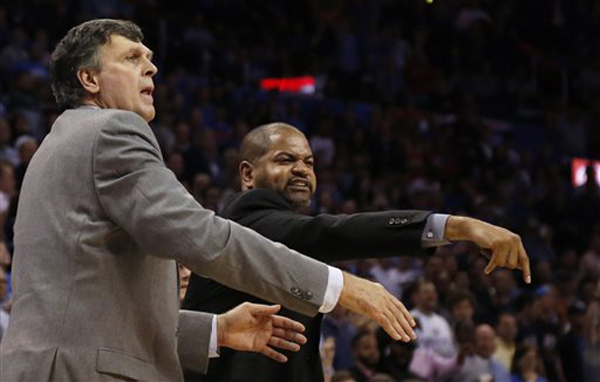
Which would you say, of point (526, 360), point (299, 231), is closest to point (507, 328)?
point (526, 360)

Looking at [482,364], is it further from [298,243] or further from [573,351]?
[298,243]

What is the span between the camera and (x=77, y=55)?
3242 millimetres

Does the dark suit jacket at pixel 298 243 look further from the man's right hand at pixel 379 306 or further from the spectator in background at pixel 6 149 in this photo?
the spectator in background at pixel 6 149

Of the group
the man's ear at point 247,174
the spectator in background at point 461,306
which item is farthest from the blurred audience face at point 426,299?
the man's ear at point 247,174

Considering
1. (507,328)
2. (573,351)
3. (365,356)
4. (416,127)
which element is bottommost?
(573,351)

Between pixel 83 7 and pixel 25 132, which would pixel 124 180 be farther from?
pixel 83 7

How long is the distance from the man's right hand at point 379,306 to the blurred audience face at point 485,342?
6.46m

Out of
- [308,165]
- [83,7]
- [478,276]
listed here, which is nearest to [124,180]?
[308,165]

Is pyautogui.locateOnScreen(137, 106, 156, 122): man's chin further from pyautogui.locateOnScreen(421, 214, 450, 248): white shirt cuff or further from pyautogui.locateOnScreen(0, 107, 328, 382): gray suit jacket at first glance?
pyautogui.locateOnScreen(421, 214, 450, 248): white shirt cuff

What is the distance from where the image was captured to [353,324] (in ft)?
29.8

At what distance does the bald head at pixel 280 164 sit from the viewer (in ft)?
14.5

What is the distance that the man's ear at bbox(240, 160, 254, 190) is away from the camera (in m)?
4.58

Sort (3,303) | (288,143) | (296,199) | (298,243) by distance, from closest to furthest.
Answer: (298,243) < (296,199) < (288,143) < (3,303)

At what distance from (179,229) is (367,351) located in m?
5.68
